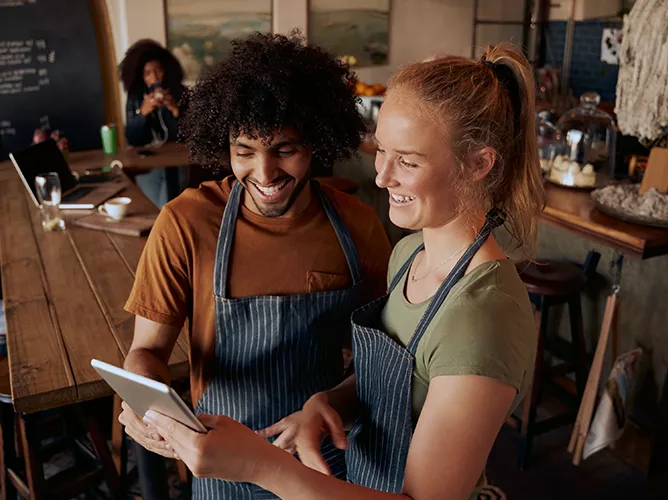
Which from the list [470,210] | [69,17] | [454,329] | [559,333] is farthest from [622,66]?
[69,17]

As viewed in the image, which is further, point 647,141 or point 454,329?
point 647,141

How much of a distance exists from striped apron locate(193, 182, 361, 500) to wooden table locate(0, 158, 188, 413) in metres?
0.22

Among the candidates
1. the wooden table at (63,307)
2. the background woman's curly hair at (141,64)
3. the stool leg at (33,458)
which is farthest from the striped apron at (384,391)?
the background woman's curly hair at (141,64)

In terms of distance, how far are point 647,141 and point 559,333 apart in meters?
1.09

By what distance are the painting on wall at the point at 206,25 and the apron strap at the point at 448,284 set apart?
15.0ft

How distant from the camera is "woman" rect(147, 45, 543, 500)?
3.22ft

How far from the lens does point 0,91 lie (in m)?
4.78

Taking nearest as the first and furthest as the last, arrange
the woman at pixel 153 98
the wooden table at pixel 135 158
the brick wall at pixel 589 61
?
the wooden table at pixel 135 158 < the woman at pixel 153 98 < the brick wall at pixel 589 61

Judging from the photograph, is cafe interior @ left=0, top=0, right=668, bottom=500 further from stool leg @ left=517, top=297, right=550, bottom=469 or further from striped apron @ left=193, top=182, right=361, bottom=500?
striped apron @ left=193, top=182, right=361, bottom=500

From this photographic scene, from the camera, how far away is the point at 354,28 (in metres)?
6.09

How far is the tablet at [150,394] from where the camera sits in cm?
96

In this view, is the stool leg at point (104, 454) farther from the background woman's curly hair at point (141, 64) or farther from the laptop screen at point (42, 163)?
the background woman's curly hair at point (141, 64)

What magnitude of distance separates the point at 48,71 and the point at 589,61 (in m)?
4.83

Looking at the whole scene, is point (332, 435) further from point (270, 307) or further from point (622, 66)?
point (622, 66)
